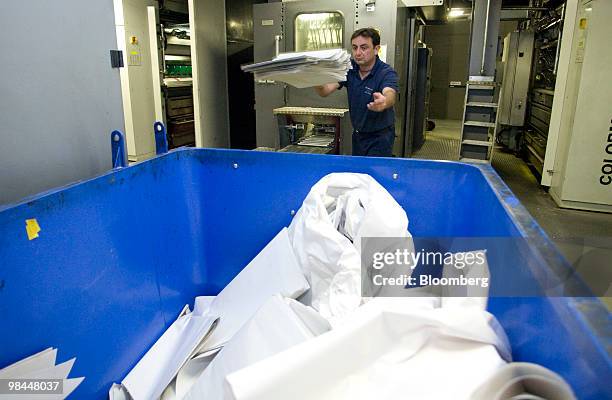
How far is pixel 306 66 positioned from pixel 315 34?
2.34m

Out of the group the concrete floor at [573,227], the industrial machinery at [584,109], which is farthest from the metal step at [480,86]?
the concrete floor at [573,227]

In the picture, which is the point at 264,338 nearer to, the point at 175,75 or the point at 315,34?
the point at 315,34

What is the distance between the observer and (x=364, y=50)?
2812mm

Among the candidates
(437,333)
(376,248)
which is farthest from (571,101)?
(437,333)

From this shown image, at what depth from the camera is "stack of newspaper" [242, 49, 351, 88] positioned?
6.24ft

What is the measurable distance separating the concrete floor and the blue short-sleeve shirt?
1.37 metres

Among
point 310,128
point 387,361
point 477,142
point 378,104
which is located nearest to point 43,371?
point 387,361

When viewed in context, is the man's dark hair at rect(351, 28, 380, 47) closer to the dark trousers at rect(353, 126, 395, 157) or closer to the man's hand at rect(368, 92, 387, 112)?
the man's hand at rect(368, 92, 387, 112)

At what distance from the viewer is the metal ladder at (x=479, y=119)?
13.7 feet

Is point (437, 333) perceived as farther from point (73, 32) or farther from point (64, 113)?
point (73, 32)

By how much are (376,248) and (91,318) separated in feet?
2.94

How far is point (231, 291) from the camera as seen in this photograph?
1.70 metres

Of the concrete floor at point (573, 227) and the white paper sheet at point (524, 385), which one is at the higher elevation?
the white paper sheet at point (524, 385)

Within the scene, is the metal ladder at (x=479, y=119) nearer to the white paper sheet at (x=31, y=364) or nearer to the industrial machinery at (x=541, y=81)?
the industrial machinery at (x=541, y=81)
